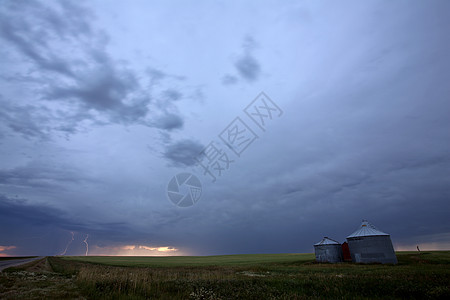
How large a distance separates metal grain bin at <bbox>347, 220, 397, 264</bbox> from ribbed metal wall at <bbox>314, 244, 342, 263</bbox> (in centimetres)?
378

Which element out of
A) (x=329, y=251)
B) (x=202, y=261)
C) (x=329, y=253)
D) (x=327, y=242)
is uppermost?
(x=327, y=242)

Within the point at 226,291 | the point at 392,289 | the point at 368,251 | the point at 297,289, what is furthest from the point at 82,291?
the point at 368,251

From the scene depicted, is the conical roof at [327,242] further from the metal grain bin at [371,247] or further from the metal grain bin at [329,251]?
the metal grain bin at [371,247]

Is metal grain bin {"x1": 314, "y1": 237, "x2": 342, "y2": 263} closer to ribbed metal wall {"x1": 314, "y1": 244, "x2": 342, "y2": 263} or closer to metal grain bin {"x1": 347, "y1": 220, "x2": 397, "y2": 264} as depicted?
ribbed metal wall {"x1": 314, "y1": 244, "x2": 342, "y2": 263}

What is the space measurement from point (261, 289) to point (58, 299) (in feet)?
37.5

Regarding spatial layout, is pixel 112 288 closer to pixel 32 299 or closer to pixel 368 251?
pixel 32 299

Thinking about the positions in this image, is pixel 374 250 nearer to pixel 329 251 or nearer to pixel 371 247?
pixel 371 247

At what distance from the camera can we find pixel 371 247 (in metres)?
44.8

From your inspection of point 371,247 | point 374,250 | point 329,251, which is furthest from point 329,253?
point 374,250

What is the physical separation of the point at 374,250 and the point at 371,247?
2.11 ft

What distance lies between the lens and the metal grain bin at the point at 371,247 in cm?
4347

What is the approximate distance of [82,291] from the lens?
14469mm

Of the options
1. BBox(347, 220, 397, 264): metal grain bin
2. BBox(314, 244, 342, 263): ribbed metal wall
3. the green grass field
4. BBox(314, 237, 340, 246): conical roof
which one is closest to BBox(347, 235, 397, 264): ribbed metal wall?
BBox(347, 220, 397, 264): metal grain bin

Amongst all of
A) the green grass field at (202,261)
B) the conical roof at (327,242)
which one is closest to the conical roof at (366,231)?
the conical roof at (327,242)
